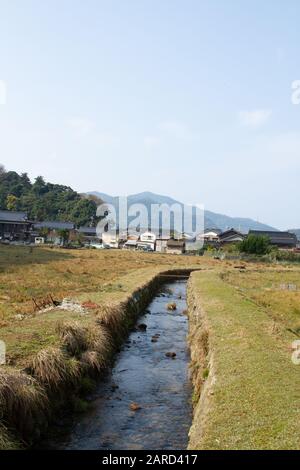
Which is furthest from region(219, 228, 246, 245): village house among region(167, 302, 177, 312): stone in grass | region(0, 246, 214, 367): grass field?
→ region(167, 302, 177, 312): stone in grass

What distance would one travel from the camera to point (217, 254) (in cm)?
9044

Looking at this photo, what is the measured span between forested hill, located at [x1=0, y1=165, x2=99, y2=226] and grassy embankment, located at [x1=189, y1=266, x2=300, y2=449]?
439 ft

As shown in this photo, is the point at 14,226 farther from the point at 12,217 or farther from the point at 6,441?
the point at 6,441

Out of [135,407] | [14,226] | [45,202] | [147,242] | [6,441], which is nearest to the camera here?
[6,441]

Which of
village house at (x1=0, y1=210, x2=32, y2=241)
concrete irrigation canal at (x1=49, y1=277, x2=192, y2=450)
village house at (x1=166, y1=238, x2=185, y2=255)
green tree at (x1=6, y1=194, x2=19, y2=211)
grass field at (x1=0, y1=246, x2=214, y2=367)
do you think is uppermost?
green tree at (x1=6, y1=194, x2=19, y2=211)

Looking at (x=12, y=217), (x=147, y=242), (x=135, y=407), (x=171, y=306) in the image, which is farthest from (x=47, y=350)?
(x=147, y=242)

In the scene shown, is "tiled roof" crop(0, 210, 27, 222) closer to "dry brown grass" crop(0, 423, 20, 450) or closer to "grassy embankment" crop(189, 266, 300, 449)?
"grassy embankment" crop(189, 266, 300, 449)

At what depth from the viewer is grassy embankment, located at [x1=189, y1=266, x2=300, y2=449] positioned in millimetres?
9109

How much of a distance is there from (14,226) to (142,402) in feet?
361

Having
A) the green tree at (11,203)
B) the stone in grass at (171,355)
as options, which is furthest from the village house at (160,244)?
the stone in grass at (171,355)

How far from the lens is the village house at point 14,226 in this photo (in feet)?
387

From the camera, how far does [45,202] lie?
160 meters
